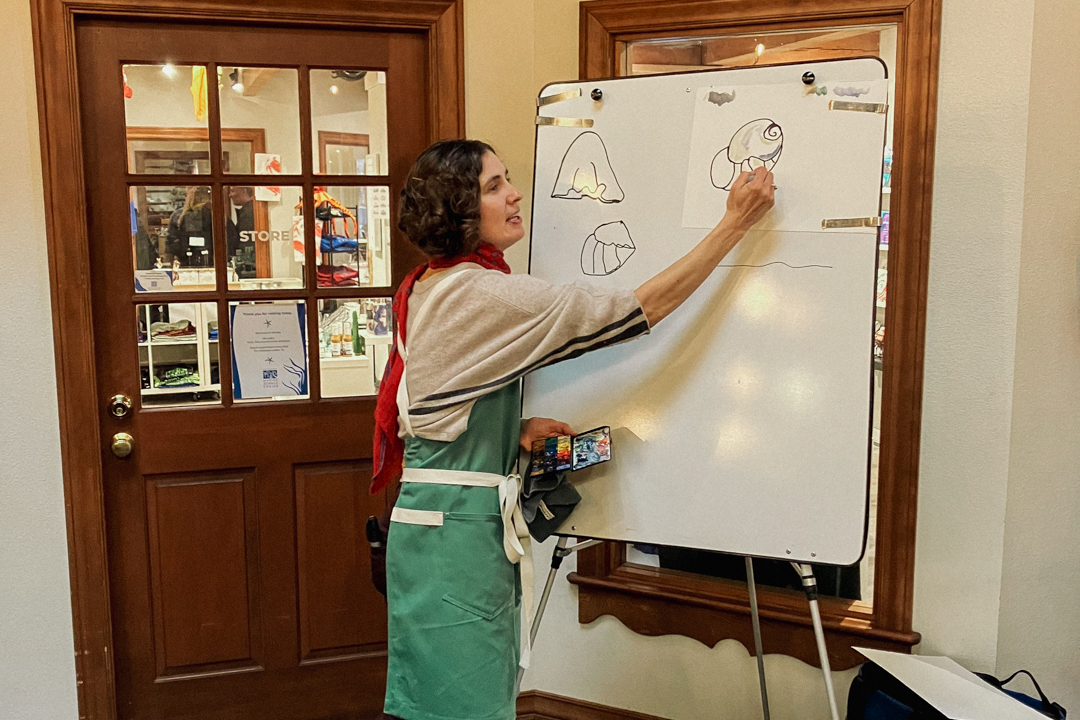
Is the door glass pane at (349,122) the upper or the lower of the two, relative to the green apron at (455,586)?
upper

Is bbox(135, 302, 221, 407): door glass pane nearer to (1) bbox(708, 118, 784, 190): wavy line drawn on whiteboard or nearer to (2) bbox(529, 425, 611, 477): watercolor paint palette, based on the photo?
(2) bbox(529, 425, 611, 477): watercolor paint palette

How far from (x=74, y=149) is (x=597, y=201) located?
1.29 metres

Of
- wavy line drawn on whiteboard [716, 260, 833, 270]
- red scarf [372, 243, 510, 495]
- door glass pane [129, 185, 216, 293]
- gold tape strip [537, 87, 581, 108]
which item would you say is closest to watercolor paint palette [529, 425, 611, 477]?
red scarf [372, 243, 510, 495]

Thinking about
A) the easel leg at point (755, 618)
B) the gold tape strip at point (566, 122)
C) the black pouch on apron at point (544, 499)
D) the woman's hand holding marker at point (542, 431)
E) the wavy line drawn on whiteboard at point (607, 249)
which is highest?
the gold tape strip at point (566, 122)

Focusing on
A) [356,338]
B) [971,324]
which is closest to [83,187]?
[356,338]

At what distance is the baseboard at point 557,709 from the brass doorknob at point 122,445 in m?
1.24

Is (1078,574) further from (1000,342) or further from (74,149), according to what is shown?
(74,149)

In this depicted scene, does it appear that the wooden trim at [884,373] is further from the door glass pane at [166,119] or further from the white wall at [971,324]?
the door glass pane at [166,119]

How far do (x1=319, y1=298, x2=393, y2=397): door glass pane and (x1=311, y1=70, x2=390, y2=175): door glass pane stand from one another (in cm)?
36

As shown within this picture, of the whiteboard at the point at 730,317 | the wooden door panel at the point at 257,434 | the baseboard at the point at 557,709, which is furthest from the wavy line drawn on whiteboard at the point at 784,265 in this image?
the baseboard at the point at 557,709

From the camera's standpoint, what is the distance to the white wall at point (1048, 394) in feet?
5.97

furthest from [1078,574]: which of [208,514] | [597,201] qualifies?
[208,514]

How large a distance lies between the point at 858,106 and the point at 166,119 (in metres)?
1.66

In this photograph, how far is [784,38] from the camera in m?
2.05
